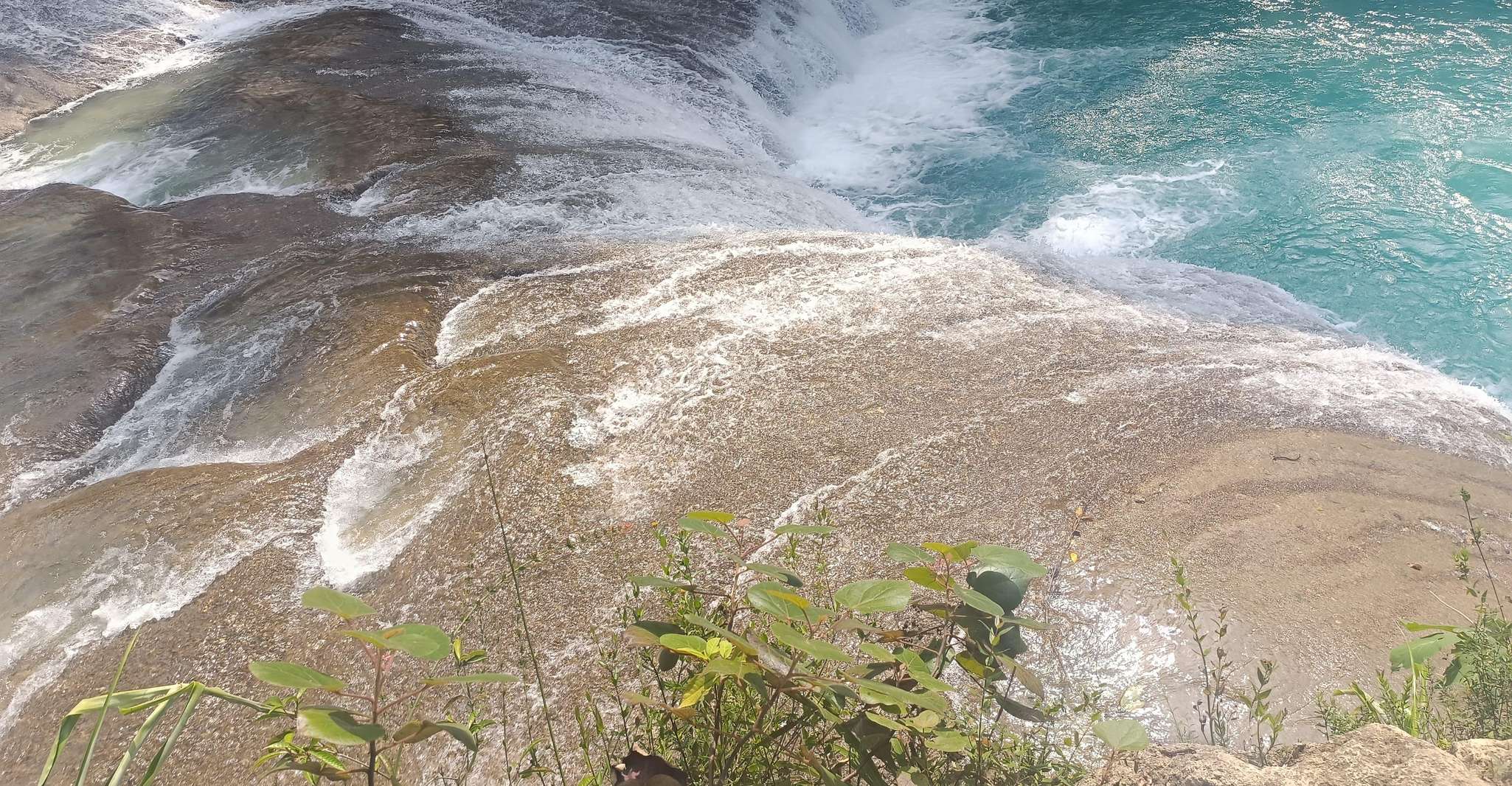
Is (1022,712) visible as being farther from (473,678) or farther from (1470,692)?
(1470,692)

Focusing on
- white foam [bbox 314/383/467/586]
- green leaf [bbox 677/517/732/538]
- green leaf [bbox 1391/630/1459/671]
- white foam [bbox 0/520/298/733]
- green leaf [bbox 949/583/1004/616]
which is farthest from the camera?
white foam [bbox 314/383/467/586]

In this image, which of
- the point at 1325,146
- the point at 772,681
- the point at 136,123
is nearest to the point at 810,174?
the point at 1325,146

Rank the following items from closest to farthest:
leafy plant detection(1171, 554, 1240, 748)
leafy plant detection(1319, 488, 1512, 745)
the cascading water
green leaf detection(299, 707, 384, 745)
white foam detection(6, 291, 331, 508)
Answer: green leaf detection(299, 707, 384, 745)
leafy plant detection(1319, 488, 1512, 745)
leafy plant detection(1171, 554, 1240, 748)
the cascading water
white foam detection(6, 291, 331, 508)

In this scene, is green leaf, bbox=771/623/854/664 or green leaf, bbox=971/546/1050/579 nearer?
green leaf, bbox=771/623/854/664

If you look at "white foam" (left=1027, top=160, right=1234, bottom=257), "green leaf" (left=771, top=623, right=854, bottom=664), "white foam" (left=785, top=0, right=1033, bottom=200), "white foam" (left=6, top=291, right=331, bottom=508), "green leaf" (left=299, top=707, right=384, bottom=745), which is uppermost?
"green leaf" (left=299, top=707, right=384, bottom=745)

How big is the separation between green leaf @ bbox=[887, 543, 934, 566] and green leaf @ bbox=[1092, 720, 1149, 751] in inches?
12.9

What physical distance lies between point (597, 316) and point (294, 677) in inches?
124

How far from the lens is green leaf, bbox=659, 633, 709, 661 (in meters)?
1.02

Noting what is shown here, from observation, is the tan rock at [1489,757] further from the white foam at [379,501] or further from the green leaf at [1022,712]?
the white foam at [379,501]

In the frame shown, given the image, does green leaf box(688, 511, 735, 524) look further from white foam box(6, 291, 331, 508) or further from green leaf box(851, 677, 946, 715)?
white foam box(6, 291, 331, 508)

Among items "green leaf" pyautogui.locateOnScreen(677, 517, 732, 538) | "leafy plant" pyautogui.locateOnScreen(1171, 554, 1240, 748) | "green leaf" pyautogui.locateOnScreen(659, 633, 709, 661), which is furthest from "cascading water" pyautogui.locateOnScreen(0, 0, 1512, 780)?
"green leaf" pyautogui.locateOnScreen(659, 633, 709, 661)

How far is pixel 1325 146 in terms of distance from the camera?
6.45 meters

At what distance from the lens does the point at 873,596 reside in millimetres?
1038

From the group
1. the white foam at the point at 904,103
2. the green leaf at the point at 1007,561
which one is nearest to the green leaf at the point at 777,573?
the green leaf at the point at 1007,561
